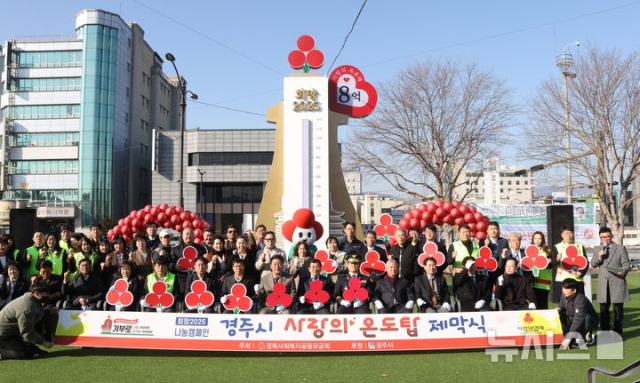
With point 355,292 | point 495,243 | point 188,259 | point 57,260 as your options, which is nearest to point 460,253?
point 495,243

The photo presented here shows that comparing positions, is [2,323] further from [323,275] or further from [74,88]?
[74,88]

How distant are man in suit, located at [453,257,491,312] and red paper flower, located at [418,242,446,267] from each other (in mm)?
290

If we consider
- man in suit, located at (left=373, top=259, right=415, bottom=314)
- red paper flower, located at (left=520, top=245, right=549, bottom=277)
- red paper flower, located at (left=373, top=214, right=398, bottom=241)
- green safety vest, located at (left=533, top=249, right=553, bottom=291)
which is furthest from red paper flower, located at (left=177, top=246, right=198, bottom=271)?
green safety vest, located at (left=533, top=249, right=553, bottom=291)

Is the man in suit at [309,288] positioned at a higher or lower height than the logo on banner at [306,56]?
lower

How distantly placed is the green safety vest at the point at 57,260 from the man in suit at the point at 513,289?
250 inches

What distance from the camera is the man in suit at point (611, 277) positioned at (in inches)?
279

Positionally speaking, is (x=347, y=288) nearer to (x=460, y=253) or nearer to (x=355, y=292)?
(x=355, y=292)

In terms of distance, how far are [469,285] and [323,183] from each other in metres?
7.84

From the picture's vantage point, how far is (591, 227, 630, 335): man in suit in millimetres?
7082

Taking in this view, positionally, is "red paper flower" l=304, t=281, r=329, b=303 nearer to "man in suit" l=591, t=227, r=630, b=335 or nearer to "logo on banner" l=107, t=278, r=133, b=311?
"logo on banner" l=107, t=278, r=133, b=311

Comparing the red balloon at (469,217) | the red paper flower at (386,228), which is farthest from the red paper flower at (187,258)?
the red balloon at (469,217)

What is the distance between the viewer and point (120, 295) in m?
6.36

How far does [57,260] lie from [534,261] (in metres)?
6.96

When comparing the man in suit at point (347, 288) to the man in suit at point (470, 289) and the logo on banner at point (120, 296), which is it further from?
the logo on banner at point (120, 296)
